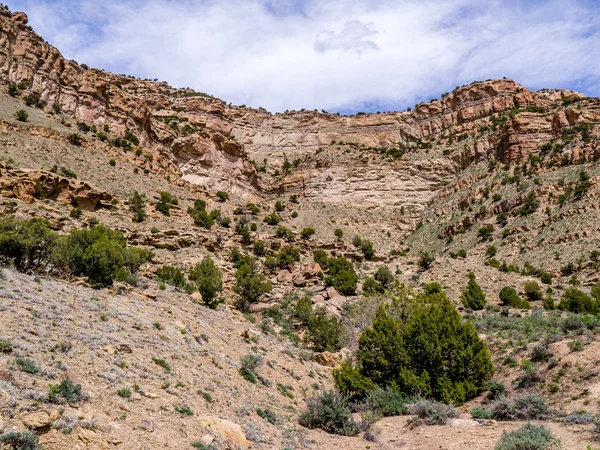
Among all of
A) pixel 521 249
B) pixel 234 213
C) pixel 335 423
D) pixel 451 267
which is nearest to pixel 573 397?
pixel 335 423

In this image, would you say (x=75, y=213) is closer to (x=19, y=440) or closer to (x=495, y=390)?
(x=19, y=440)

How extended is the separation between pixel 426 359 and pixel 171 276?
14.9m

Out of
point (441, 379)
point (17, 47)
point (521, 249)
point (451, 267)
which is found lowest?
point (441, 379)

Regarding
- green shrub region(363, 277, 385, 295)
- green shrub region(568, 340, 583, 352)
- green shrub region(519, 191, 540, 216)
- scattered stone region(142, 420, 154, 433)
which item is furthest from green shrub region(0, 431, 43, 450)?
green shrub region(519, 191, 540, 216)

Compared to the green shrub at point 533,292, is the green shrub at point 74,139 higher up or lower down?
higher up

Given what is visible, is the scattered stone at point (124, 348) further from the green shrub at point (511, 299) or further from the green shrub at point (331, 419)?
the green shrub at point (511, 299)

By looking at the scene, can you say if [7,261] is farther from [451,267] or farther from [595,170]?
[595,170]

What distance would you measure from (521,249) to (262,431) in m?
38.2

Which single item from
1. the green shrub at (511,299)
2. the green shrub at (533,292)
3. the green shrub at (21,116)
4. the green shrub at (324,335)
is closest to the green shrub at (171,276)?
the green shrub at (324,335)

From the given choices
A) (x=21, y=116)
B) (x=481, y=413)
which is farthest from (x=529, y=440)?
(x=21, y=116)

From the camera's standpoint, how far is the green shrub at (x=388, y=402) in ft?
44.3

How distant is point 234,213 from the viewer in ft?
150

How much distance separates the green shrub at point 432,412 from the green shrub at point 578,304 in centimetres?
1772

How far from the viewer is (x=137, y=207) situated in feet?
109
